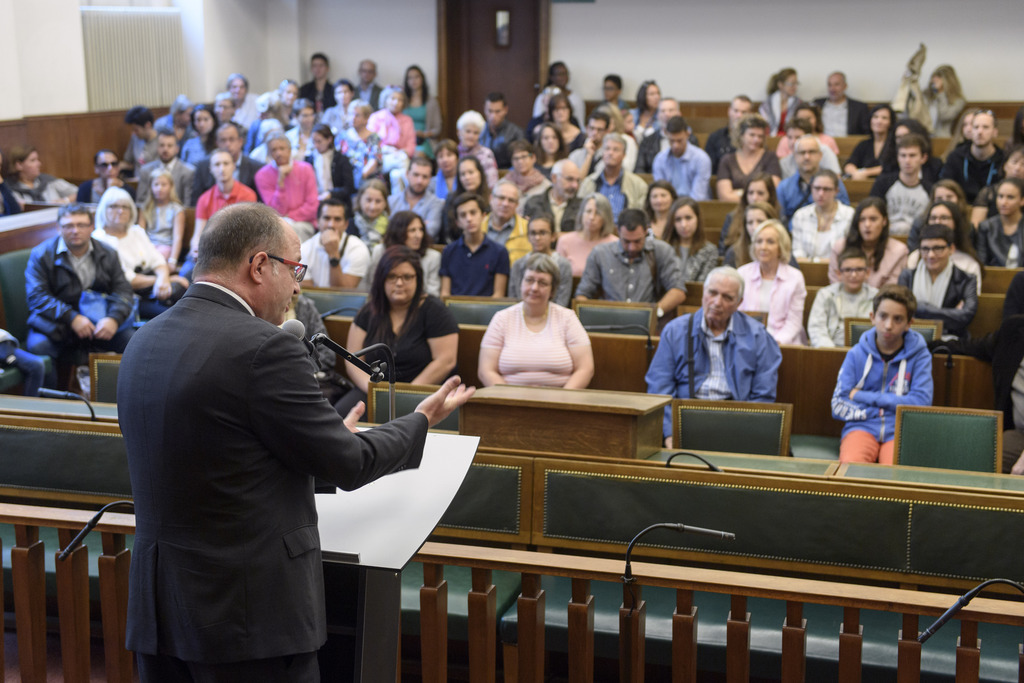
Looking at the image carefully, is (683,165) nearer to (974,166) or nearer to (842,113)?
(974,166)

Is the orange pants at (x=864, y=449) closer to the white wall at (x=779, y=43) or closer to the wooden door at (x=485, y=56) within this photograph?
the white wall at (x=779, y=43)

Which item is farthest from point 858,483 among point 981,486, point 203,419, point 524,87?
point 524,87

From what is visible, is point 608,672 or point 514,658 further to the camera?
point 608,672

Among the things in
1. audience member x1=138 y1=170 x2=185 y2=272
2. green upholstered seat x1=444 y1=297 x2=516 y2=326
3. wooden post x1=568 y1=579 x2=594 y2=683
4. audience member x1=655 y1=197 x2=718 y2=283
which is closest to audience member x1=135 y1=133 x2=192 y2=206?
audience member x1=138 y1=170 x2=185 y2=272

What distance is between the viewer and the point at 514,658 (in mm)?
2107

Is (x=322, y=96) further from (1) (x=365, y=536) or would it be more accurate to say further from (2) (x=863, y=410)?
(1) (x=365, y=536)

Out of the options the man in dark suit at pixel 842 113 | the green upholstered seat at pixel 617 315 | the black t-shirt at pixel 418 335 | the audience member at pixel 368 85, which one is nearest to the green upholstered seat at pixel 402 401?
the black t-shirt at pixel 418 335

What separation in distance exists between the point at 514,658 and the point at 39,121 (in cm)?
735

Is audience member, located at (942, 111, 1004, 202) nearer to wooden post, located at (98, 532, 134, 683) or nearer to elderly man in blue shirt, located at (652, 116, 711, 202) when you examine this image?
elderly man in blue shirt, located at (652, 116, 711, 202)

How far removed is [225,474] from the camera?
4.99 feet

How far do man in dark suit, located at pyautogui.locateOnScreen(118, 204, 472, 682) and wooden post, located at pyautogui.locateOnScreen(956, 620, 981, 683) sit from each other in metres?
1.08

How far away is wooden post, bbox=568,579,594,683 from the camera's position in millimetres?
2016

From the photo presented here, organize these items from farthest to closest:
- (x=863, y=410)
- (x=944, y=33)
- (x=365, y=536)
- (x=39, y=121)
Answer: (x=944, y=33) → (x=39, y=121) → (x=863, y=410) → (x=365, y=536)

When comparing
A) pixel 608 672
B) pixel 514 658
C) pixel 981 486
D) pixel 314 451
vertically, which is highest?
pixel 314 451
